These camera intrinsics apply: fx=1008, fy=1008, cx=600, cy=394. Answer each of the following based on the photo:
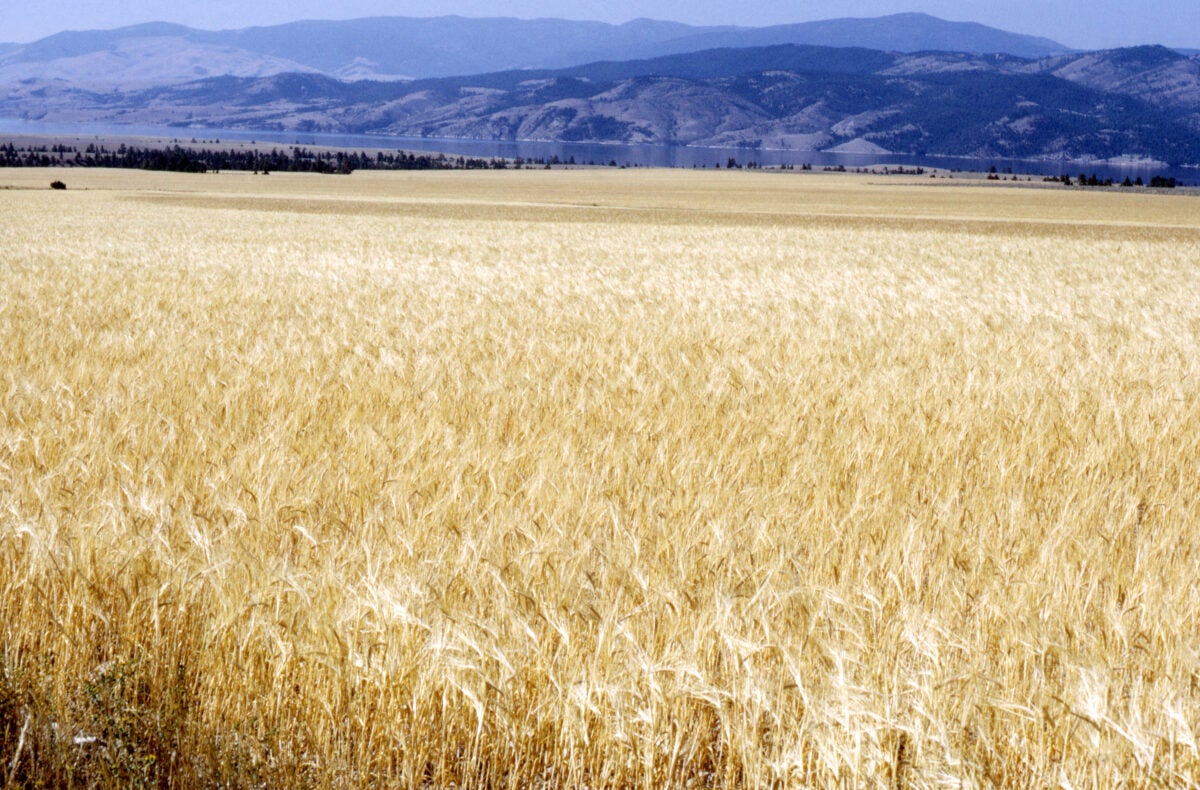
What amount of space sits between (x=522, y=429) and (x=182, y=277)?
12.3 metres

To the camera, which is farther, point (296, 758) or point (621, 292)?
point (621, 292)

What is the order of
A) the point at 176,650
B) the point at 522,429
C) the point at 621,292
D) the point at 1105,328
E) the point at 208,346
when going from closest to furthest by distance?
the point at 176,650 → the point at 522,429 → the point at 208,346 → the point at 1105,328 → the point at 621,292

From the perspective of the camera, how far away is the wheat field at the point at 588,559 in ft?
8.76

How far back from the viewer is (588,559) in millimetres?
3746

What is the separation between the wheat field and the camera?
2.67 metres

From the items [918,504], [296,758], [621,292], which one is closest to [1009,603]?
[918,504]

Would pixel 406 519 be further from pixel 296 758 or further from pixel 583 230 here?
pixel 583 230

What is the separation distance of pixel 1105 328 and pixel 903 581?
1093 centimetres

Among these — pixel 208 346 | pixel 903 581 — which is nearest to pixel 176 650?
pixel 903 581

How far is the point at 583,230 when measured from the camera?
129 ft

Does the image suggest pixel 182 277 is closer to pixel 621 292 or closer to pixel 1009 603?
pixel 621 292

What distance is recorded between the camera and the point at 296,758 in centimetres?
270

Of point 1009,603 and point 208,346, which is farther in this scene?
point 208,346

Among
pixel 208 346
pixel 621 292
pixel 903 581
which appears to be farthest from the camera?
pixel 621 292
